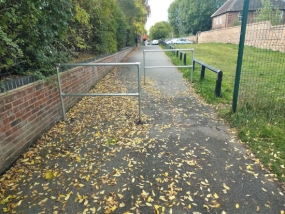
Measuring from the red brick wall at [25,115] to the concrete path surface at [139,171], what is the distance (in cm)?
15

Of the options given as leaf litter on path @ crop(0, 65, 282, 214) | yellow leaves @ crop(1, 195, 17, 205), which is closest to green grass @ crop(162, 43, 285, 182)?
leaf litter on path @ crop(0, 65, 282, 214)

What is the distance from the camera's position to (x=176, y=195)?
2.21 metres

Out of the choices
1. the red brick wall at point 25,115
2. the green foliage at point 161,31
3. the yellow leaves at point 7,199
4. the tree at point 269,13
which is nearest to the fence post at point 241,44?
the tree at point 269,13

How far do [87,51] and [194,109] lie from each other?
5.52m

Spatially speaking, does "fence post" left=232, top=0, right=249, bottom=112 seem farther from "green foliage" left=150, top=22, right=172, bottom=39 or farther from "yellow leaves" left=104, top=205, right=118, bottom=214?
"green foliage" left=150, top=22, right=172, bottom=39

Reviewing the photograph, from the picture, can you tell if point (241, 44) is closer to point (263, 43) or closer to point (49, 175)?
point (263, 43)

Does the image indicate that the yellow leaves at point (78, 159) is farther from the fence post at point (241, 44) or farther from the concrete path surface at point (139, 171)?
the fence post at point (241, 44)

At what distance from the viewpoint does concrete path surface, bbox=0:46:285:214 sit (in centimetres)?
210

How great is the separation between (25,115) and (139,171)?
5.84ft

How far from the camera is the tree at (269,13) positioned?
359cm

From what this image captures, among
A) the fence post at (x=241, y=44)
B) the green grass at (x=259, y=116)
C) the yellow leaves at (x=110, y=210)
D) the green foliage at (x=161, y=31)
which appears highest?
the green foliage at (x=161, y=31)

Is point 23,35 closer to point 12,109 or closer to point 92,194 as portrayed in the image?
point 12,109

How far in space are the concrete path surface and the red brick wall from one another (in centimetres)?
15

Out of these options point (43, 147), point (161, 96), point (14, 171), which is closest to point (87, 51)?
point (161, 96)
